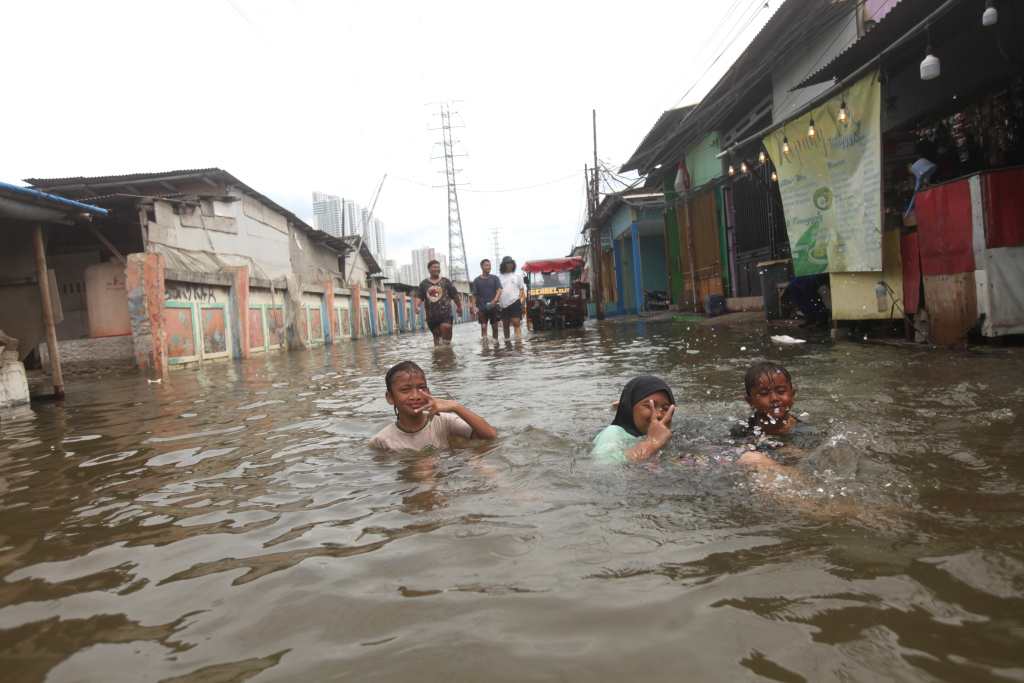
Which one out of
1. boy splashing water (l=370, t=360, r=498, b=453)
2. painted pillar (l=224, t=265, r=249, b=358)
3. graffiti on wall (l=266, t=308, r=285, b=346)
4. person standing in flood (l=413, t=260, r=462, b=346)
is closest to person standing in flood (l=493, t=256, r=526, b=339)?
person standing in flood (l=413, t=260, r=462, b=346)

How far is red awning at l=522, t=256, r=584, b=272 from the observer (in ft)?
82.3

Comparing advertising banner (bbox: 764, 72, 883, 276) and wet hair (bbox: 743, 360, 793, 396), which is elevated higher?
advertising banner (bbox: 764, 72, 883, 276)

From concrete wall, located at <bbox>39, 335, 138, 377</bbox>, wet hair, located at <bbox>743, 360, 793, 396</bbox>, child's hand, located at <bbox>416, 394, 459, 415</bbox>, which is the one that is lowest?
child's hand, located at <bbox>416, 394, 459, 415</bbox>

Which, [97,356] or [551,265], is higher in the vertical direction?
[551,265]

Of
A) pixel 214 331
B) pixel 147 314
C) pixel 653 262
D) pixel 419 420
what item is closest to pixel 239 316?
pixel 214 331

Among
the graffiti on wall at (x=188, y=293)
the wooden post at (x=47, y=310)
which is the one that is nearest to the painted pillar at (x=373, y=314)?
the graffiti on wall at (x=188, y=293)

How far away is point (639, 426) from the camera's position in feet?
12.4

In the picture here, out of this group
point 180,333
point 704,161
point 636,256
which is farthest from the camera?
point 636,256

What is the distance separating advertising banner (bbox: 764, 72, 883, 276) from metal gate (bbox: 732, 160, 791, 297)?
8.36ft

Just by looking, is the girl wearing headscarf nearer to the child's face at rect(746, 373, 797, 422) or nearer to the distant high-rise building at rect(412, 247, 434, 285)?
the child's face at rect(746, 373, 797, 422)

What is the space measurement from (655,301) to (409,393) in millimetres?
22420

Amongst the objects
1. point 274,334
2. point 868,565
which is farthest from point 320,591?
point 274,334

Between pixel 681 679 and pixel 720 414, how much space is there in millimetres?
3482

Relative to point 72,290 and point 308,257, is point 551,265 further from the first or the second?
point 72,290
